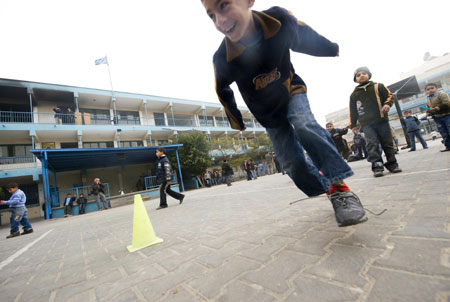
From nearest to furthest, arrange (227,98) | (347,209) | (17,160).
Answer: (347,209)
(227,98)
(17,160)

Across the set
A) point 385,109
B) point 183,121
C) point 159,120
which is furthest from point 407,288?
point 183,121

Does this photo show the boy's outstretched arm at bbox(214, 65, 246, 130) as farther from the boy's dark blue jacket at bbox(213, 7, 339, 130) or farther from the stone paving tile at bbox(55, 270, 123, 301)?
the stone paving tile at bbox(55, 270, 123, 301)

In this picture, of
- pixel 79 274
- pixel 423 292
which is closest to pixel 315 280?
pixel 423 292

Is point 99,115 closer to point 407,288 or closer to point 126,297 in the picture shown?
point 126,297

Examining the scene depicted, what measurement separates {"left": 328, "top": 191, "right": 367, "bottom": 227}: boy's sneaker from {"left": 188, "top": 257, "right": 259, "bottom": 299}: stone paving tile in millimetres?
669

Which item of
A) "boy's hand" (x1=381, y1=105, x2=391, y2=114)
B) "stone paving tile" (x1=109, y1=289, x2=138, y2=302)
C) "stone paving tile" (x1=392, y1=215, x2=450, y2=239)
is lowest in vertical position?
"stone paving tile" (x1=109, y1=289, x2=138, y2=302)

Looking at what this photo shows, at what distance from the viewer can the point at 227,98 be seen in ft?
5.72

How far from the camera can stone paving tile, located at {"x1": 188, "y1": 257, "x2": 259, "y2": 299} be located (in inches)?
37.9

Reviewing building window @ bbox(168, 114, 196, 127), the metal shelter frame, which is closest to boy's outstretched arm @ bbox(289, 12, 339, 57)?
the metal shelter frame

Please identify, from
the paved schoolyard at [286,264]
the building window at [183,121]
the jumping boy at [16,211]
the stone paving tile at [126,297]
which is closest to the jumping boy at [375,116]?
the paved schoolyard at [286,264]

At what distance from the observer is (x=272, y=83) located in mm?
1523

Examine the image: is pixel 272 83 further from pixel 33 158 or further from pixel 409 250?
pixel 33 158

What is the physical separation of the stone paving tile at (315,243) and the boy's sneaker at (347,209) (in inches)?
3.9

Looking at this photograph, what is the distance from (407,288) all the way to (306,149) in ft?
3.21
